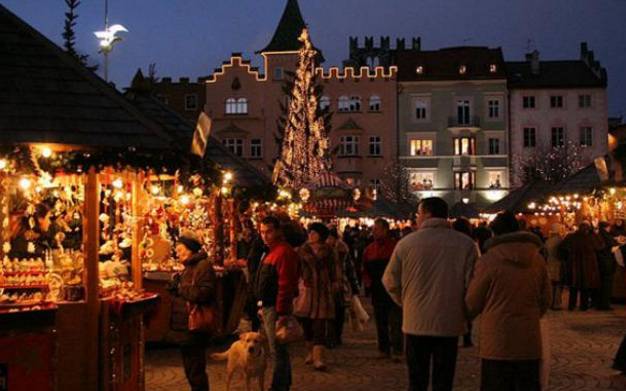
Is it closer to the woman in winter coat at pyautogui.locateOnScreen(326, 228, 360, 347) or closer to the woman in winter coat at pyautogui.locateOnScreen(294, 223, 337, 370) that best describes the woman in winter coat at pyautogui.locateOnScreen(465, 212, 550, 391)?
the woman in winter coat at pyautogui.locateOnScreen(294, 223, 337, 370)

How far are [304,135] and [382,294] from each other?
23131mm

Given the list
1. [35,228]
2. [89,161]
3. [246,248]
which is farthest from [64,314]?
[246,248]

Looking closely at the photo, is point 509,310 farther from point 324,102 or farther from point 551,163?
point 324,102

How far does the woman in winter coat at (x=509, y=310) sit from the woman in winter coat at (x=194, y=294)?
284cm

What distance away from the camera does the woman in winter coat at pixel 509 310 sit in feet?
22.3

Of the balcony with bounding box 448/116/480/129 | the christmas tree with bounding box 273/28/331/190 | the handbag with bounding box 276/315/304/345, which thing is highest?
the balcony with bounding box 448/116/480/129

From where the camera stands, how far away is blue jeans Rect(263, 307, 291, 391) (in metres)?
9.48

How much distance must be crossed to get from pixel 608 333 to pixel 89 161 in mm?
9464

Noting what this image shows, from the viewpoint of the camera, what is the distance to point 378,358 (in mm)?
12594

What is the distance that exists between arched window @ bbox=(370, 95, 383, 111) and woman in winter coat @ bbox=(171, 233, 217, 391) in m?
54.5

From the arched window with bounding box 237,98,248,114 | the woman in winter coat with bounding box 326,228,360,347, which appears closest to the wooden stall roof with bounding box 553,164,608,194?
the woman in winter coat with bounding box 326,228,360,347

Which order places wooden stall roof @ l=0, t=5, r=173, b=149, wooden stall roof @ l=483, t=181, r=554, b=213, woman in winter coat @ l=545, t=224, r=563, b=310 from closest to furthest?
1. wooden stall roof @ l=0, t=5, r=173, b=149
2. woman in winter coat @ l=545, t=224, r=563, b=310
3. wooden stall roof @ l=483, t=181, r=554, b=213

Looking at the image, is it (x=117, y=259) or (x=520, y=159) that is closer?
(x=117, y=259)

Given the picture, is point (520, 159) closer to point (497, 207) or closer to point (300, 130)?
point (497, 207)
